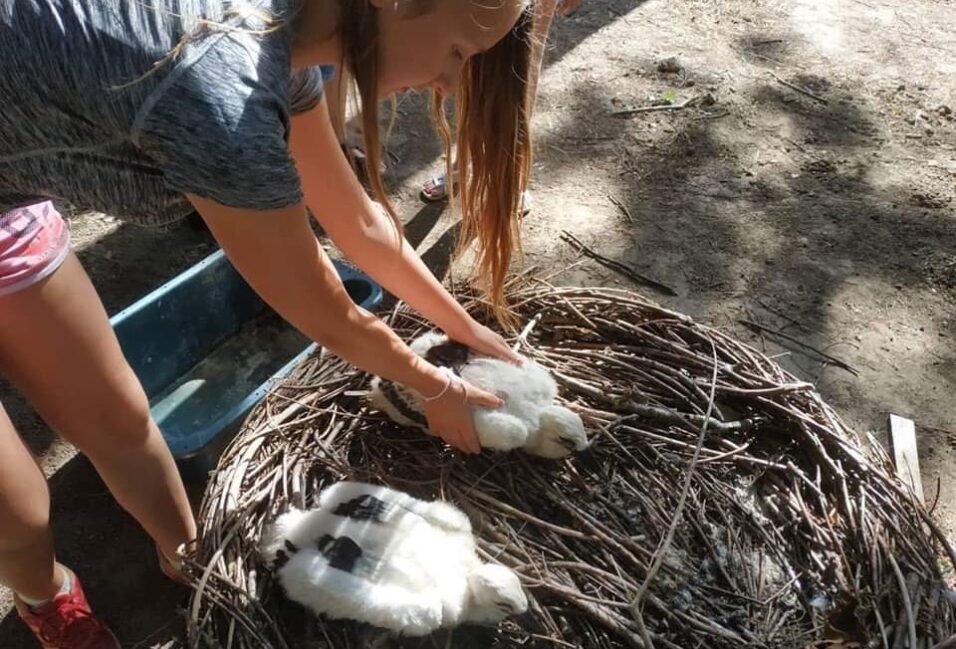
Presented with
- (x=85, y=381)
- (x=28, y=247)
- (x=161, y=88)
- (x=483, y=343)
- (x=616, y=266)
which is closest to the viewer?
(x=161, y=88)

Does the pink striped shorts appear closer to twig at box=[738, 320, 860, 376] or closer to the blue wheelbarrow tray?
the blue wheelbarrow tray

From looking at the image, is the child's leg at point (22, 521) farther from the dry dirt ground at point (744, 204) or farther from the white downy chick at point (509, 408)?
the white downy chick at point (509, 408)

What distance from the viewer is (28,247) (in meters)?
1.35

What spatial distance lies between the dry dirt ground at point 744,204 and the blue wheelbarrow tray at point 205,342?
0.32m

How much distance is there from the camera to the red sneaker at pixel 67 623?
1.73 metres

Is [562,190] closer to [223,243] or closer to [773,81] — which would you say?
[773,81]

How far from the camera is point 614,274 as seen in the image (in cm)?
274

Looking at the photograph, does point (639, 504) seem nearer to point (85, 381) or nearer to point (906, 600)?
point (906, 600)

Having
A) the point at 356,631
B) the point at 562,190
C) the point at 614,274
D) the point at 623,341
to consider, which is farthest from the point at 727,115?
the point at 356,631

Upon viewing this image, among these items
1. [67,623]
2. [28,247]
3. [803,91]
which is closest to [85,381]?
[28,247]

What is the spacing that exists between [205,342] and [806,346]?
5.86ft

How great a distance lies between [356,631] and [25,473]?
660 millimetres

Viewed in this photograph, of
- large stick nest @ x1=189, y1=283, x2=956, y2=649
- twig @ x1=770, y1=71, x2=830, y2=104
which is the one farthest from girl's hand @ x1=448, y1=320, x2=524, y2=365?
twig @ x1=770, y1=71, x2=830, y2=104

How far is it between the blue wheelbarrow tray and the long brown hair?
636 millimetres
